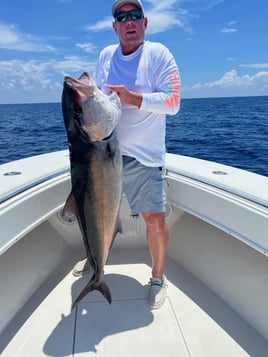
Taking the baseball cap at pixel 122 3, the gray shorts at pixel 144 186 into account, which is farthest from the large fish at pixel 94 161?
the baseball cap at pixel 122 3

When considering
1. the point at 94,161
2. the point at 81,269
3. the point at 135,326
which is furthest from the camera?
the point at 81,269

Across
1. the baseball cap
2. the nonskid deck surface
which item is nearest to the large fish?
the nonskid deck surface

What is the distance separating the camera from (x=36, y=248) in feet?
8.92

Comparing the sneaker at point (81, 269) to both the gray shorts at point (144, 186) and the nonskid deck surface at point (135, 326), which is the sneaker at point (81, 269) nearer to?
the nonskid deck surface at point (135, 326)

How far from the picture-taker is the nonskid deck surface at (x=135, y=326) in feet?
6.39

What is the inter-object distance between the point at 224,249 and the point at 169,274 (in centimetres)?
55

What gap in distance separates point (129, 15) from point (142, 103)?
1.92 ft

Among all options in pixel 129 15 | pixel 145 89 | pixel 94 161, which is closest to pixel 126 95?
pixel 145 89

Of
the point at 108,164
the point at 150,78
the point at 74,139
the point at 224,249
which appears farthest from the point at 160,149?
the point at 224,249

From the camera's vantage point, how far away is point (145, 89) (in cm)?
196

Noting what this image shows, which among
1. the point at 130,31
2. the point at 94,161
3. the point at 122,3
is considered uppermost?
the point at 122,3

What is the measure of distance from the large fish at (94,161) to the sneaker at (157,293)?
669 mm

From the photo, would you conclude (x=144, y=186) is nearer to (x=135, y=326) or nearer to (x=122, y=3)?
(x=135, y=326)

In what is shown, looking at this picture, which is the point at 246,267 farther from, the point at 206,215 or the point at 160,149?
the point at 160,149
